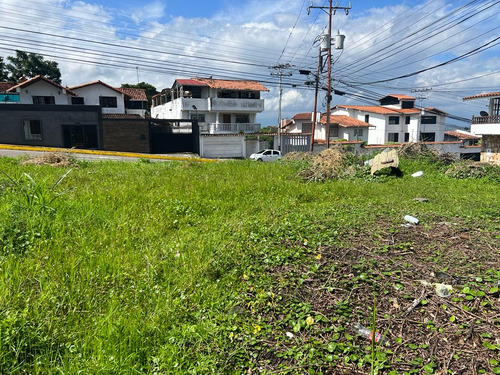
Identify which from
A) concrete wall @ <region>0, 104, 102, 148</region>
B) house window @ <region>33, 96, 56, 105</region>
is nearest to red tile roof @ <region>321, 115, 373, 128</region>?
concrete wall @ <region>0, 104, 102, 148</region>

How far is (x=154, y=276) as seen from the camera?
3783mm

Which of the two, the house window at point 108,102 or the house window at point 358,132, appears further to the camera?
the house window at point 358,132

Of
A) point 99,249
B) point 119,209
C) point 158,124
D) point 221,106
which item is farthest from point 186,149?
point 99,249

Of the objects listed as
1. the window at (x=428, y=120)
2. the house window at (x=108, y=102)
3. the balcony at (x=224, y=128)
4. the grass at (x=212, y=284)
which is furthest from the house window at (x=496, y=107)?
the house window at (x=108, y=102)

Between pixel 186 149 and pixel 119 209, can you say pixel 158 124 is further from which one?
pixel 119 209

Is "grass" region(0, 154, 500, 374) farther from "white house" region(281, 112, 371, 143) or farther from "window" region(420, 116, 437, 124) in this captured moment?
"window" region(420, 116, 437, 124)

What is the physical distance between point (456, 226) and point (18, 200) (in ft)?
23.0

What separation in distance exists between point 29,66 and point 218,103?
94.5 feet

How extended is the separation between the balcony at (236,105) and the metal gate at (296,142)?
9572 mm

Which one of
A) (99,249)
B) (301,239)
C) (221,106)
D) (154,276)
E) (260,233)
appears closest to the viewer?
(154,276)

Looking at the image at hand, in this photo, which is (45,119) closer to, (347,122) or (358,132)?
(347,122)

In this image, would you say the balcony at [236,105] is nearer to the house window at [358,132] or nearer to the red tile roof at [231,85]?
the red tile roof at [231,85]

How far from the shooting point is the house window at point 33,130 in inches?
998

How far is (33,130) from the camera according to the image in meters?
25.6
